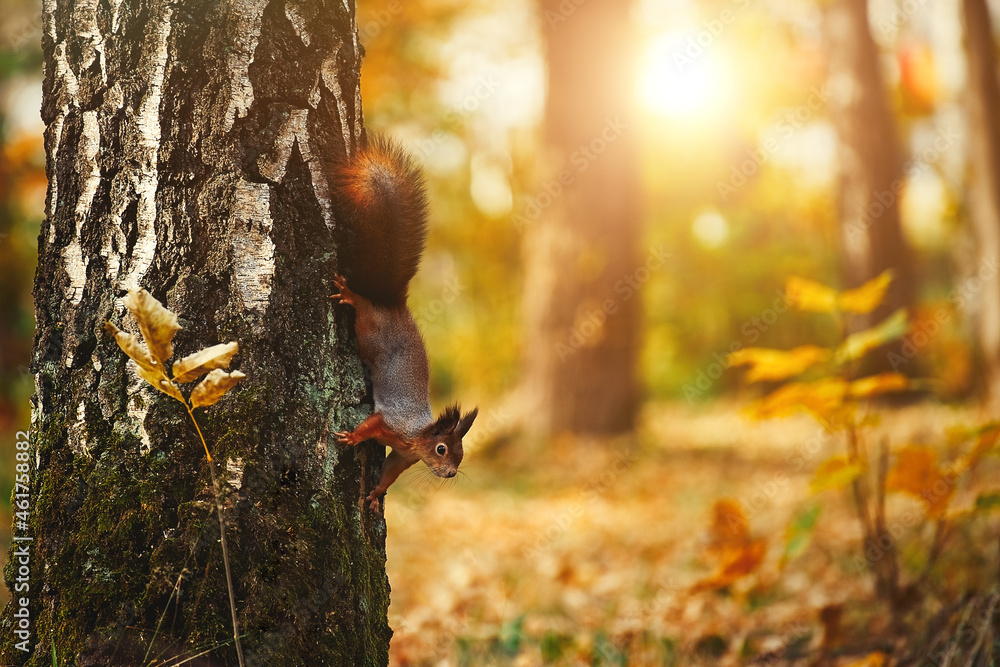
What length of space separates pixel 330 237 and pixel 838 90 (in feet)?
25.4

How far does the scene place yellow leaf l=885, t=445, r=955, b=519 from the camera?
7.41ft

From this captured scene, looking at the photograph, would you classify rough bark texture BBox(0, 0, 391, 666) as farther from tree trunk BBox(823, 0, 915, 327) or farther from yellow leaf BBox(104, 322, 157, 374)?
tree trunk BBox(823, 0, 915, 327)

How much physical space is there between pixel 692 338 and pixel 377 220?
11.1 metres

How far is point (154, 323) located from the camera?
1231mm

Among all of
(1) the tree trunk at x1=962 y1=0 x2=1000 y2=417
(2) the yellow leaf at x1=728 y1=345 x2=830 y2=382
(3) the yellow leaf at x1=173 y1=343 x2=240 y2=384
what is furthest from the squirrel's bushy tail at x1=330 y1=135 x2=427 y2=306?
(1) the tree trunk at x1=962 y1=0 x2=1000 y2=417

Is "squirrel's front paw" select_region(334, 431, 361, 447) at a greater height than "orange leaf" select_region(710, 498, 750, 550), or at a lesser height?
greater

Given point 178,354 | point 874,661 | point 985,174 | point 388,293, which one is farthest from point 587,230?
point 178,354

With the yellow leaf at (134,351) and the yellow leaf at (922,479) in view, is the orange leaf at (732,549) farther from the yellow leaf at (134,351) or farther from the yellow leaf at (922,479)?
the yellow leaf at (134,351)

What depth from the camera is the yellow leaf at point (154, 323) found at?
47.9 inches

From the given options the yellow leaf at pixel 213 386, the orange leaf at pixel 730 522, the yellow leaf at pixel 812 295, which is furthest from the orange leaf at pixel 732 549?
the yellow leaf at pixel 213 386

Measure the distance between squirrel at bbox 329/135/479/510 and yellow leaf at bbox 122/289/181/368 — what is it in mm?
434

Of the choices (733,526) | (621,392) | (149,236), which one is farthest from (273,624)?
(621,392)

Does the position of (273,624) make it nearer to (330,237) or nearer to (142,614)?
(142,614)

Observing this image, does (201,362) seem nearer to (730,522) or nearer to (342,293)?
Answer: (342,293)
